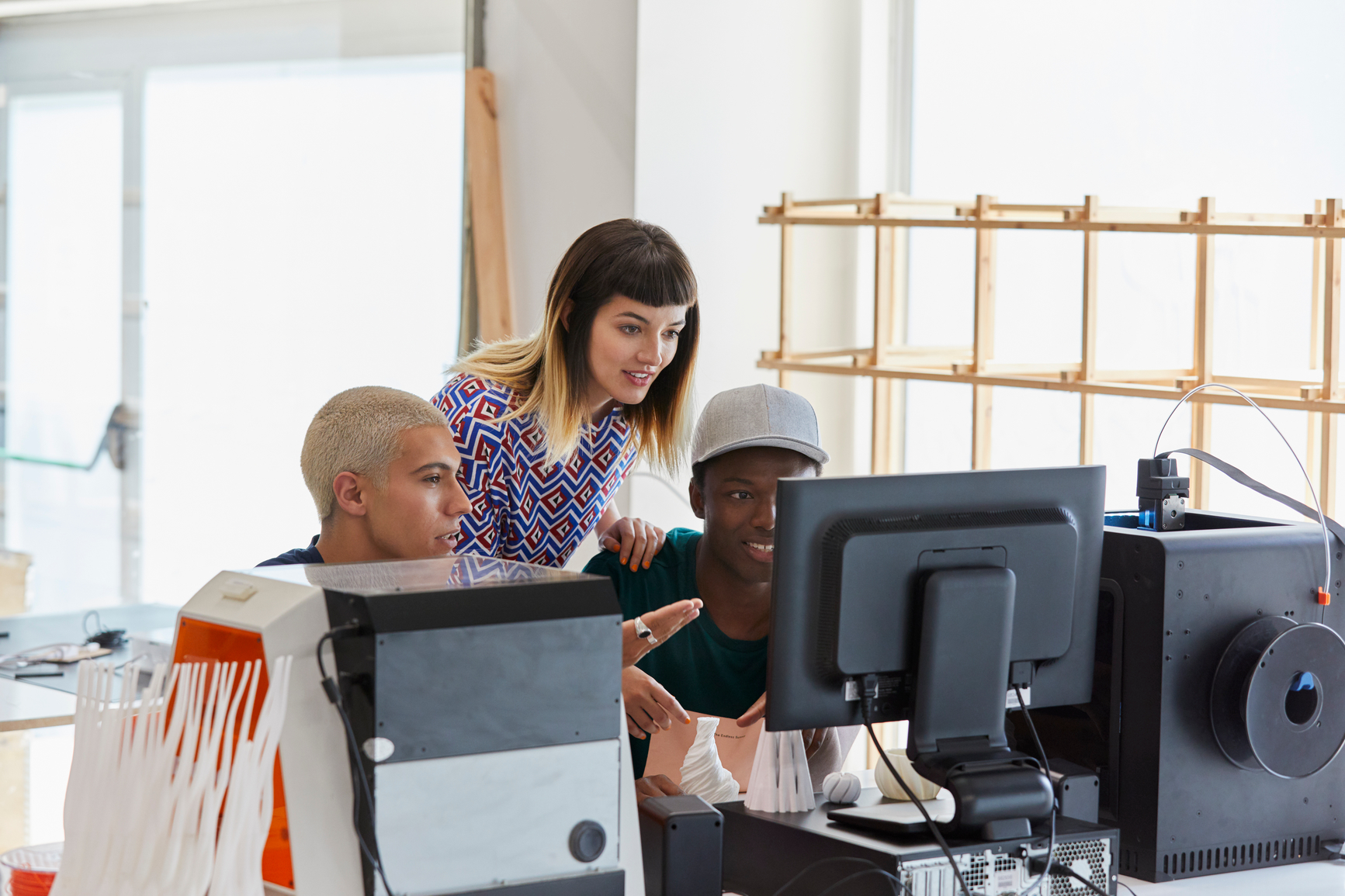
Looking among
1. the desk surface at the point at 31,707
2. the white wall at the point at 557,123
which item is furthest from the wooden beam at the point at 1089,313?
the desk surface at the point at 31,707

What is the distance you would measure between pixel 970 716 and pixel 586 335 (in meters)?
1.09

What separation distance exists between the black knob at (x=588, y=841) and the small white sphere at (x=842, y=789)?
0.37m

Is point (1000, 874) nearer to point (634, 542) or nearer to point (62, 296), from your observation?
point (634, 542)

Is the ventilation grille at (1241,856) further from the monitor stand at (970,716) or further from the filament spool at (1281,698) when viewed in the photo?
the monitor stand at (970,716)

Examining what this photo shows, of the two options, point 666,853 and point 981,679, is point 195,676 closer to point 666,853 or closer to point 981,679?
point 666,853

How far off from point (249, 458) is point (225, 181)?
87cm

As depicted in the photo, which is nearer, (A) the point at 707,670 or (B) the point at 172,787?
(B) the point at 172,787

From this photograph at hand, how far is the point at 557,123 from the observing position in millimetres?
3664

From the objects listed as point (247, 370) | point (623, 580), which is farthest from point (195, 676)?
point (247, 370)

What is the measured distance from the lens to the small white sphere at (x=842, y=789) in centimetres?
152

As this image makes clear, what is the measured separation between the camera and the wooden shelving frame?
256cm

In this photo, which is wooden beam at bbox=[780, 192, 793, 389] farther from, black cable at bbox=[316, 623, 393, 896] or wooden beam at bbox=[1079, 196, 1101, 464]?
black cable at bbox=[316, 623, 393, 896]

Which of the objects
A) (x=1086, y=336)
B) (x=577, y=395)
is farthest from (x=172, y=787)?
(x=1086, y=336)

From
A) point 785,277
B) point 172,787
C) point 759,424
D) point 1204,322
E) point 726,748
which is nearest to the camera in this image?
Answer: point 172,787
